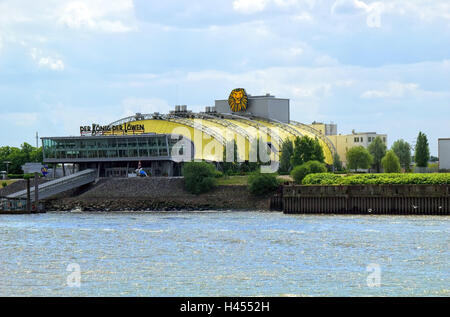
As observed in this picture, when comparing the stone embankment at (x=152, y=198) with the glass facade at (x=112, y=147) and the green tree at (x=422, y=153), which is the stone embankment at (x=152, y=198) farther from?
the green tree at (x=422, y=153)

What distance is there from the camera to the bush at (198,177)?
491 feet

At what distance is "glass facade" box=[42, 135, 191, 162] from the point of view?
173375 millimetres

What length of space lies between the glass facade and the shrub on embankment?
44058 millimetres

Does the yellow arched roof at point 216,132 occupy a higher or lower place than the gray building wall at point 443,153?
higher

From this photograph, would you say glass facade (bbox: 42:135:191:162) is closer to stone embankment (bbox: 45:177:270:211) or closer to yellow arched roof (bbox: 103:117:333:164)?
yellow arched roof (bbox: 103:117:333:164)

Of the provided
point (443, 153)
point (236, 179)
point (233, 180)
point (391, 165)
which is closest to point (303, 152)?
point (236, 179)

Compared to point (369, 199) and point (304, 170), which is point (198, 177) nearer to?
point (304, 170)

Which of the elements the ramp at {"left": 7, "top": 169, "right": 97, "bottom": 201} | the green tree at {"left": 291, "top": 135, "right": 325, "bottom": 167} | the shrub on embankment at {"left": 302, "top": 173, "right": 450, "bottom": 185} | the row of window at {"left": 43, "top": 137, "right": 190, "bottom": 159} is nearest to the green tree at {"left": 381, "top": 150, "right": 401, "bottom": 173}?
the green tree at {"left": 291, "top": 135, "right": 325, "bottom": 167}

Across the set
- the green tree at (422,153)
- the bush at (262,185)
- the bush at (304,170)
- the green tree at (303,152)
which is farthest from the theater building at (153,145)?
the bush at (262,185)

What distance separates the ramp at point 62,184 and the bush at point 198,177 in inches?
904

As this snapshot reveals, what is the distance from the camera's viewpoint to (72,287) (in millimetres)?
52719

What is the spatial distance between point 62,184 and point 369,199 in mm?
64243

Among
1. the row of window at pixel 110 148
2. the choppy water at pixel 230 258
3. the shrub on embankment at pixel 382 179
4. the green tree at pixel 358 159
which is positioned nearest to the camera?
the choppy water at pixel 230 258
